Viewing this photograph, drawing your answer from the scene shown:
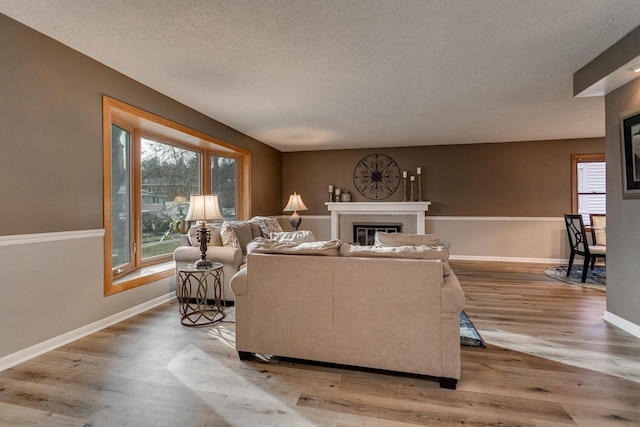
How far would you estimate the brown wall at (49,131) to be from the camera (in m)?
2.25

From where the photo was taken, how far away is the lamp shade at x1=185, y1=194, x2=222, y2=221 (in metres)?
3.08

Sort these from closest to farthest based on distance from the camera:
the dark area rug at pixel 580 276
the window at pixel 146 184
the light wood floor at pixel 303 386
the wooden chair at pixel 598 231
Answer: the light wood floor at pixel 303 386 < the window at pixel 146 184 < the dark area rug at pixel 580 276 < the wooden chair at pixel 598 231

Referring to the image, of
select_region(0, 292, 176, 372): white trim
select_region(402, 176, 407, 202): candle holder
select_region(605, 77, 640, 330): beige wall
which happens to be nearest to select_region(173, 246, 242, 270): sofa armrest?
select_region(0, 292, 176, 372): white trim

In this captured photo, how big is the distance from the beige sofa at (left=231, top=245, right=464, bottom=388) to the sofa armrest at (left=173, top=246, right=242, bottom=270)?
134 centimetres

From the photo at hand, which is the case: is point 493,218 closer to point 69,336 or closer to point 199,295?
point 199,295

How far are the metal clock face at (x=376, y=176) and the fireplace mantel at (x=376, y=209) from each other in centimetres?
39

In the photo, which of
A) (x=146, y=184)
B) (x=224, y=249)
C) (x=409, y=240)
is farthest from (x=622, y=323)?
(x=146, y=184)

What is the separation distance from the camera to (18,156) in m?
2.29

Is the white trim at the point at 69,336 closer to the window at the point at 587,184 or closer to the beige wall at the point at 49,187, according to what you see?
the beige wall at the point at 49,187

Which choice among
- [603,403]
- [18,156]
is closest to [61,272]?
[18,156]

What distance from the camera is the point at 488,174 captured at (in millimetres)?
6336

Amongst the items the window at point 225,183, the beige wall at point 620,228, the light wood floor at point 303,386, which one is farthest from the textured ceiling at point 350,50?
the light wood floor at point 303,386

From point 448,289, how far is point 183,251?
9.60ft

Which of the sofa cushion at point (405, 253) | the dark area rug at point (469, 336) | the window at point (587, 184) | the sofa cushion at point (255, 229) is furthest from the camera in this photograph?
the window at point (587, 184)
